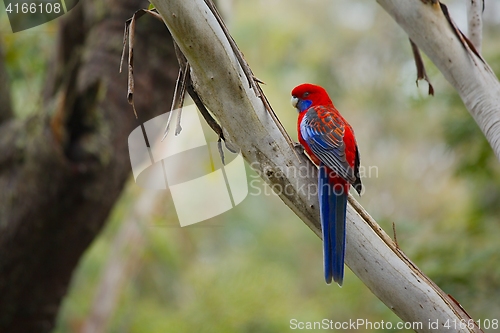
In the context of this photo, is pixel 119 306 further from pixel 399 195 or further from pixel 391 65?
pixel 391 65

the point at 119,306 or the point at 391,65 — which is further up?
the point at 391,65

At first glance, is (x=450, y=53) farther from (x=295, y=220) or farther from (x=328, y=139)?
(x=295, y=220)

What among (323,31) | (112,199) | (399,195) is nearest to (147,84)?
(112,199)

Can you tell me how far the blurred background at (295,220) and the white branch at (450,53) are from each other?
3.07 feet

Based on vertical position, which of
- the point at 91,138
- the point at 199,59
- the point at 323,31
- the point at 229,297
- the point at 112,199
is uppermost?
the point at 199,59

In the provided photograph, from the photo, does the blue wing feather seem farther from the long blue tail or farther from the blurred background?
the blurred background

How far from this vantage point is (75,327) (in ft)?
22.1

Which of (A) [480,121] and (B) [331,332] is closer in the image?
(A) [480,121]

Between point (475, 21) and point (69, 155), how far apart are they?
7.05 ft

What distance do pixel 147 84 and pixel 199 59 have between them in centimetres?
188

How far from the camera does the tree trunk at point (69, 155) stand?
2752 mm

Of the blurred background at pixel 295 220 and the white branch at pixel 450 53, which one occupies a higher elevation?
the white branch at pixel 450 53
